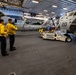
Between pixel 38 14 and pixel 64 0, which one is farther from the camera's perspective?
pixel 38 14

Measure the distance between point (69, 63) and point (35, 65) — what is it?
3.78 ft

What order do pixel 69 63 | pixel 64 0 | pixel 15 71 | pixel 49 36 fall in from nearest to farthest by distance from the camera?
pixel 15 71 < pixel 69 63 < pixel 49 36 < pixel 64 0

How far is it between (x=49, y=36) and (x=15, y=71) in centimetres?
597

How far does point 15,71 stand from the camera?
116 inches

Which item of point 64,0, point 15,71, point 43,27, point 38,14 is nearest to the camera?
point 15,71

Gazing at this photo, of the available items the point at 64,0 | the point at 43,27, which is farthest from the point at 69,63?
the point at 64,0

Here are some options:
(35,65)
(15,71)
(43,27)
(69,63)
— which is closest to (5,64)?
(15,71)

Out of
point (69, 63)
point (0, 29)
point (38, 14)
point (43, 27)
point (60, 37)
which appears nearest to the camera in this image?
point (69, 63)

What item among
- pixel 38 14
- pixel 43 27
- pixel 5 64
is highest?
pixel 38 14

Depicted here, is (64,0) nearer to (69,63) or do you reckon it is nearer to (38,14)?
(69,63)

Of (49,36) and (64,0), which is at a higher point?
(64,0)

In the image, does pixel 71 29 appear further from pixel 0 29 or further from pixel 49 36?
pixel 0 29

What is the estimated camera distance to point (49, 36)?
861 cm

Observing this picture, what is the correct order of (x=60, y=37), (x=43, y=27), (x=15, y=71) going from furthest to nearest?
1. (x=43, y=27)
2. (x=60, y=37)
3. (x=15, y=71)
